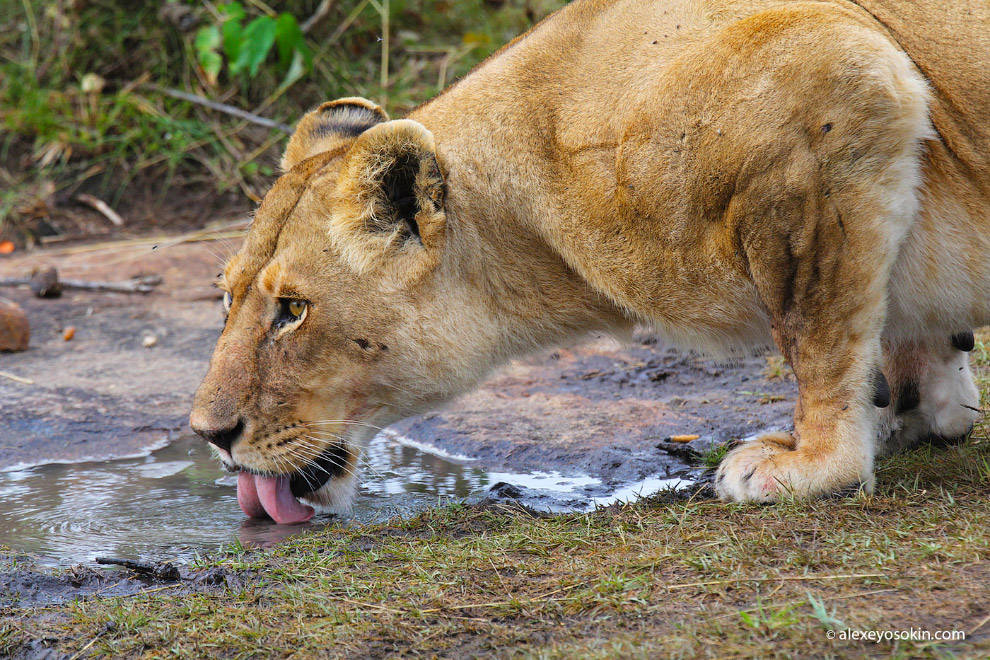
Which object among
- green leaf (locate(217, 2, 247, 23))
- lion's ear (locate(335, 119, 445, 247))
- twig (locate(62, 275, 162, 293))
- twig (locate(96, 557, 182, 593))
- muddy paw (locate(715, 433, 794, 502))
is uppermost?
green leaf (locate(217, 2, 247, 23))

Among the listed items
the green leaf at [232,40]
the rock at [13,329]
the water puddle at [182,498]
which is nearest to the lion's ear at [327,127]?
the water puddle at [182,498]

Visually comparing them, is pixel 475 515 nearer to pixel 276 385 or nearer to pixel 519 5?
pixel 276 385

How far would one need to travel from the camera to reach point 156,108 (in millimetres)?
9156

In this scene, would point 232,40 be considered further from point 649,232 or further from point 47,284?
point 649,232

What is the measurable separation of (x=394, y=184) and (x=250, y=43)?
5916 mm

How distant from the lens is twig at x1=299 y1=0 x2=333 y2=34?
921 centimetres

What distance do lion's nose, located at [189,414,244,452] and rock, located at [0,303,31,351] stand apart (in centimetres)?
287

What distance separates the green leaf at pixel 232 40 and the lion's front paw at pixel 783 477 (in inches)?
262

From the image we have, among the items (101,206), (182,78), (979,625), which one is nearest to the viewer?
(979,625)

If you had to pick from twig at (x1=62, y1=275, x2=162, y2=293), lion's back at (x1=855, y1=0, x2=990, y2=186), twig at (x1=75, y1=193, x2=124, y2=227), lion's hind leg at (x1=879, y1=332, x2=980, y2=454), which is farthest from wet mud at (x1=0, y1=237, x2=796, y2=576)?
twig at (x1=75, y1=193, x2=124, y2=227)

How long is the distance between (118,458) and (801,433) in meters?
2.84

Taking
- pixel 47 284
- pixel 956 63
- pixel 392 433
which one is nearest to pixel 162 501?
pixel 392 433

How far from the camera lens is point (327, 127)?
13.5 feet

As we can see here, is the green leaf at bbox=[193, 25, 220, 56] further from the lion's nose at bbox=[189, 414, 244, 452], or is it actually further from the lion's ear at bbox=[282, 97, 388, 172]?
the lion's nose at bbox=[189, 414, 244, 452]
